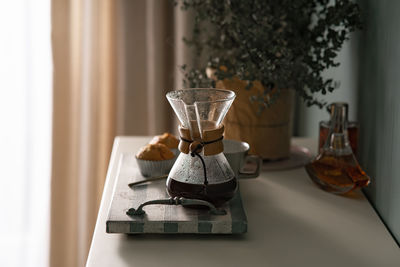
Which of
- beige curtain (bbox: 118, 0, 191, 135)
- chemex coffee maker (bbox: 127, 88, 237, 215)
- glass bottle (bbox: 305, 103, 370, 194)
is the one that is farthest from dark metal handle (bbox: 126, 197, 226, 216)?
beige curtain (bbox: 118, 0, 191, 135)

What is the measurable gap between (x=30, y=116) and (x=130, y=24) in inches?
18.9

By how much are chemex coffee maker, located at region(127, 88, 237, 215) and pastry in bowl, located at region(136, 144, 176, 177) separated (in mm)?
164

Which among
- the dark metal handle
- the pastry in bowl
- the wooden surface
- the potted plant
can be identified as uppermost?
the potted plant

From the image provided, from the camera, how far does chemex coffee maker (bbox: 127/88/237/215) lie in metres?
0.94

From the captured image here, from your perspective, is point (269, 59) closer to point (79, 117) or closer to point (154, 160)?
point (154, 160)

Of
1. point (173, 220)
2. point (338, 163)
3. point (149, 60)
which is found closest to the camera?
point (173, 220)

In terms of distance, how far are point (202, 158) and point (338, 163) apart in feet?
1.00

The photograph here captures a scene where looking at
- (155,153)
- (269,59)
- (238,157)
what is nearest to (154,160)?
(155,153)

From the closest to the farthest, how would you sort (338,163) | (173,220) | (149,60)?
(173,220) → (338,163) → (149,60)

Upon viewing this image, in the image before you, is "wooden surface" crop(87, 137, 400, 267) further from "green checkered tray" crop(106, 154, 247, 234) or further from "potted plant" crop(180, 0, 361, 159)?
"potted plant" crop(180, 0, 361, 159)

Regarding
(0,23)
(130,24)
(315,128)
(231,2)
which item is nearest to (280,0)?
(231,2)

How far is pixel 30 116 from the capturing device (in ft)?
6.57

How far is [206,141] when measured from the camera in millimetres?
952

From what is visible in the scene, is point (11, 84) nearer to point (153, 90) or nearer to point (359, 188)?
point (153, 90)
